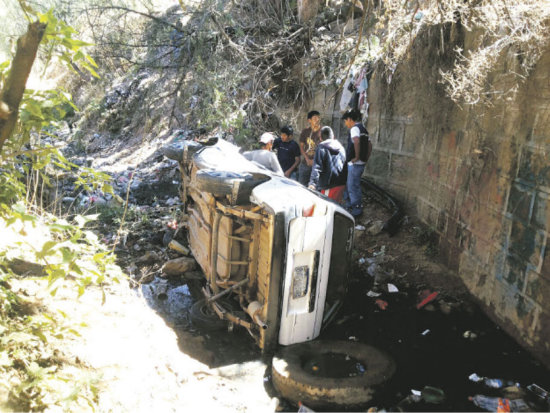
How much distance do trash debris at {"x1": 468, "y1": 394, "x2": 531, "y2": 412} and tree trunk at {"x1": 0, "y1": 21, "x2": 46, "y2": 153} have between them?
11.6 ft

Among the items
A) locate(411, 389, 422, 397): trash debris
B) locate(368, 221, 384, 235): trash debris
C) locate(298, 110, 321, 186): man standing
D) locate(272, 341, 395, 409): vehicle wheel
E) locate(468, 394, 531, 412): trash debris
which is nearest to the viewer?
locate(468, 394, 531, 412): trash debris

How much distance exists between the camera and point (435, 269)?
5105 millimetres

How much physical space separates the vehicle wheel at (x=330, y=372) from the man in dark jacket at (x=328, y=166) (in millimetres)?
2281

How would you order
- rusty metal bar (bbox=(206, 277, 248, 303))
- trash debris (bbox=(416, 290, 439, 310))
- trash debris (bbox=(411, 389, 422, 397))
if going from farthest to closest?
trash debris (bbox=(416, 290, 439, 310)) → rusty metal bar (bbox=(206, 277, 248, 303)) → trash debris (bbox=(411, 389, 422, 397))

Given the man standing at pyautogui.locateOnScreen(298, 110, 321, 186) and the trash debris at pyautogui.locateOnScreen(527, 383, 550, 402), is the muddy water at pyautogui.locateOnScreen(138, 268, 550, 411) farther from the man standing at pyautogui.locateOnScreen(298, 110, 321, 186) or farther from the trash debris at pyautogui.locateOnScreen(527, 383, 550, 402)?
the man standing at pyautogui.locateOnScreen(298, 110, 321, 186)

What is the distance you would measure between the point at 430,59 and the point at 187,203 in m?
3.88

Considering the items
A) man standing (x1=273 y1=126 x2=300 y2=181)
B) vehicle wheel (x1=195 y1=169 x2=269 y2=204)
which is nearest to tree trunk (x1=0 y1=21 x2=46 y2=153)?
vehicle wheel (x1=195 y1=169 x2=269 y2=204)

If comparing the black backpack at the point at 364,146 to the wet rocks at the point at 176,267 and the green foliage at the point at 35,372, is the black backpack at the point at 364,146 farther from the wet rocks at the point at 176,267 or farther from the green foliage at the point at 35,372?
the green foliage at the point at 35,372

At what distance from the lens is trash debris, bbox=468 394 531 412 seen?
3.08 metres

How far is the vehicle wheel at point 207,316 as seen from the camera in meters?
4.36

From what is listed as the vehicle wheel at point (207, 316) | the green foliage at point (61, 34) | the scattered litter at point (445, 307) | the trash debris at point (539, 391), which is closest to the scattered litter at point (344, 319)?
the scattered litter at point (445, 307)

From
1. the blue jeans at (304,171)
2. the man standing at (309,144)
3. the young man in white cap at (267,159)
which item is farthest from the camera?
the blue jeans at (304,171)

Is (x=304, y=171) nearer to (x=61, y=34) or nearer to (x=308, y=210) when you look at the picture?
(x=308, y=210)

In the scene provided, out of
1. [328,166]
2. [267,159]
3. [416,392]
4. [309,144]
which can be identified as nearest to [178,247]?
[267,159]
